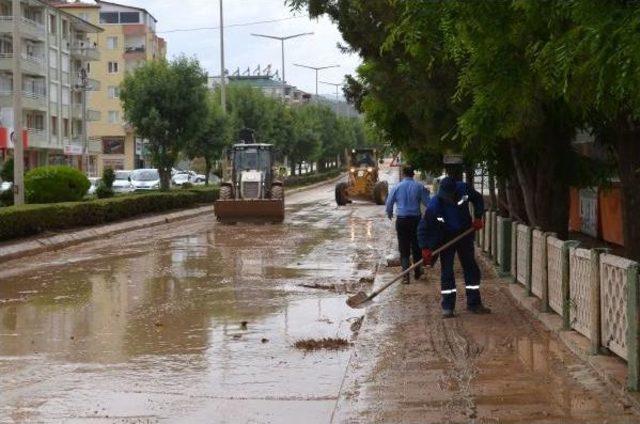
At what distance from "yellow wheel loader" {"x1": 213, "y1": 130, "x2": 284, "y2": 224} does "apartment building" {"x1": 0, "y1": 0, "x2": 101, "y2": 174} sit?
2792cm

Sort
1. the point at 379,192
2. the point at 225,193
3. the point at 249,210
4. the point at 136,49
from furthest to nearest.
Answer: the point at 136,49
the point at 379,192
the point at 225,193
the point at 249,210

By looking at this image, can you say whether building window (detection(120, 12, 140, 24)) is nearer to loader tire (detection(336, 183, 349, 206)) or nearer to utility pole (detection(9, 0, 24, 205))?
loader tire (detection(336, 183, 349, 206))

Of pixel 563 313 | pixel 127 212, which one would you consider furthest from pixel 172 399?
pixel 127 212

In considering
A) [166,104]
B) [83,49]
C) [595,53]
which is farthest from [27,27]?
[595,53]

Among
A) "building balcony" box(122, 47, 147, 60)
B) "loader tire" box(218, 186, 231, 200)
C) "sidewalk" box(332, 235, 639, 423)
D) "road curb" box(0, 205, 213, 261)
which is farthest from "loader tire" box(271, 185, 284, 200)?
"building balcony" box(122, 47, 147, 60)

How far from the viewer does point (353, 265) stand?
18.3 m

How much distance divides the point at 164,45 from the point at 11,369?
108 metres

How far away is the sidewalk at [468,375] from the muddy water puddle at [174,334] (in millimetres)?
343

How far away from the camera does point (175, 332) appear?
1110 centimetres

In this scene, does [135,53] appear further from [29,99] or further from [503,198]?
[503,198]

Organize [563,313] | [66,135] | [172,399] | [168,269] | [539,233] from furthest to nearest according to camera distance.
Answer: [66,135], [168,269], [539,233], [563,313], [172,399]

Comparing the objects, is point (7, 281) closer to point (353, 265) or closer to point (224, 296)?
point (224, 296)

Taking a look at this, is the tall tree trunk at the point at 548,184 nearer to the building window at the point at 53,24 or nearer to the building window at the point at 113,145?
the building window at the point at 53,24

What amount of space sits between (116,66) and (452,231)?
3560 inches
